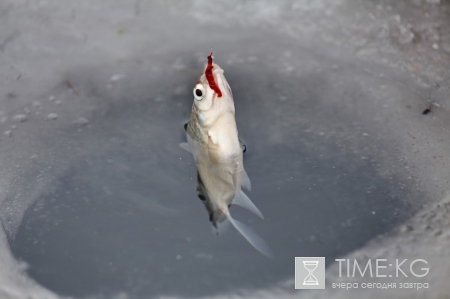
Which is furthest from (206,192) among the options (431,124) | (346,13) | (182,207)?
(346,13)

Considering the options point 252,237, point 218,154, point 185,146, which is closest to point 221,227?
point 252,237

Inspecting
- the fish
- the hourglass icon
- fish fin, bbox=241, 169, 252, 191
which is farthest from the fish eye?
the hourglass icon

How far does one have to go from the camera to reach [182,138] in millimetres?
2041

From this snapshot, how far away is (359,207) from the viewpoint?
5.78ft

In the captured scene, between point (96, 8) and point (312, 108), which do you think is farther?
point (96, 8)

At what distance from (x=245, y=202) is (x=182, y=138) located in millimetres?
447

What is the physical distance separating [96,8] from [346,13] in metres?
1.25

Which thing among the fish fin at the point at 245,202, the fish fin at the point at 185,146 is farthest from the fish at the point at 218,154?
Answer: the fish fin at the point at 185,146

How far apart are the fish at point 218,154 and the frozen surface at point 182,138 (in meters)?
0.04

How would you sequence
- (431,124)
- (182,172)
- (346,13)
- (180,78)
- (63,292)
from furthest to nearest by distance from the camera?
(346,13) < (180,78) < (431,124) < (182,172) < (63,292)

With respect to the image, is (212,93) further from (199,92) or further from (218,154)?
(218,154)

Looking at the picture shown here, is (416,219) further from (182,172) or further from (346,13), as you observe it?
(346,13)

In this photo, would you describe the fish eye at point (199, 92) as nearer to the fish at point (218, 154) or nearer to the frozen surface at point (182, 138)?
the fish at point (218, 154)

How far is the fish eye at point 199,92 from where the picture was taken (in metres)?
1.67
